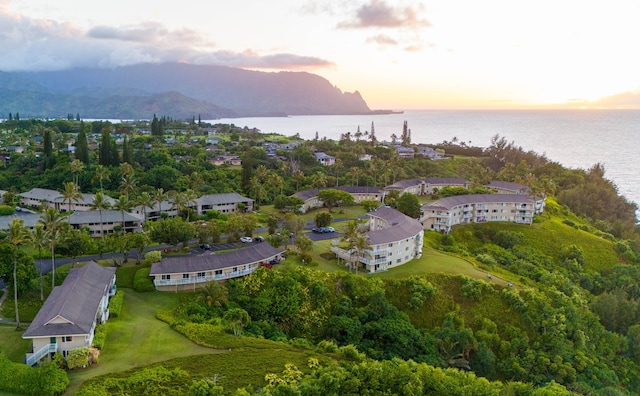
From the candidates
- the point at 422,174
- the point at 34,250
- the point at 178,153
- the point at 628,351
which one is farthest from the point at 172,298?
the point at 422,174

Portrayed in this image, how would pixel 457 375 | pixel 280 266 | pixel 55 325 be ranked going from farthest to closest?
pixel 280 266
pixel 457 375
pixel 55 325

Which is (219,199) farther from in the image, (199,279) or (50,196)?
(199,279)

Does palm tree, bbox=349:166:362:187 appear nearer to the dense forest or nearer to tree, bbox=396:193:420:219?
the dense forest

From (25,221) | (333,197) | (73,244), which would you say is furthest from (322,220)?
(25,221)

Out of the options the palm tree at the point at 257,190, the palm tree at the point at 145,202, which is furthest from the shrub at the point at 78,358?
the palm tree at the point at 257,190

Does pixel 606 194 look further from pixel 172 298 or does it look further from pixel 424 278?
pixel 172 298

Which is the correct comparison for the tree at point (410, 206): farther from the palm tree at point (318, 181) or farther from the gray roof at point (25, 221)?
the gray roof at point (25, 221)
